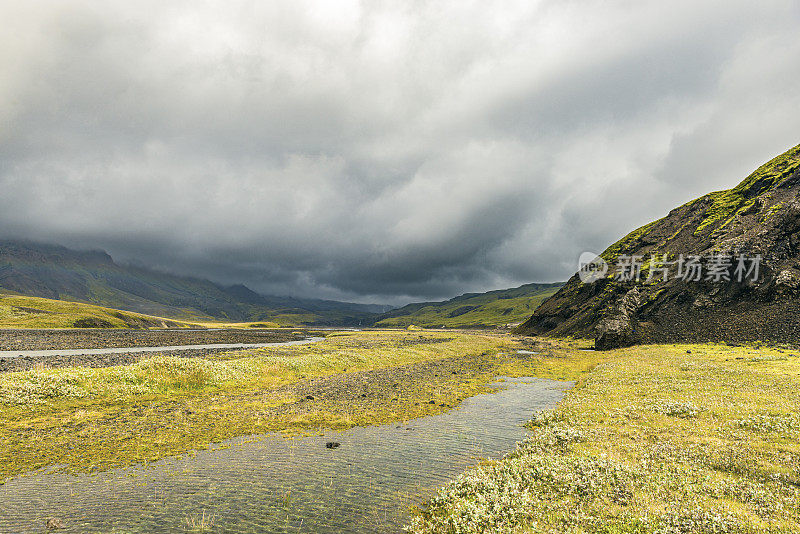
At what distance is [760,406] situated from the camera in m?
23.5

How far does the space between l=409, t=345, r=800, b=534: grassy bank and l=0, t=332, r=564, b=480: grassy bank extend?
1375 cm

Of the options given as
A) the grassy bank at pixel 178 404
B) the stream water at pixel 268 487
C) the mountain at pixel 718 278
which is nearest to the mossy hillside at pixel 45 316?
the grassy bank at pixel 178 404


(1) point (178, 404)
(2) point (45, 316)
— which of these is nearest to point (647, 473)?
(1) point (178, 404)

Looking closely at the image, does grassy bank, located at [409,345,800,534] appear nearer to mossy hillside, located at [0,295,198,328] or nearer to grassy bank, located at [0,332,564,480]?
grassy bank, located at [0,332,564,480]

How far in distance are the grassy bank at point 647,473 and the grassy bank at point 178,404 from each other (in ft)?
45.1

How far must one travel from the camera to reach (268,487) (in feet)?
53.0

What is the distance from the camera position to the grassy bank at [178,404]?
67.2 ft

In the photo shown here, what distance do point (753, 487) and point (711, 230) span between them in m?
121

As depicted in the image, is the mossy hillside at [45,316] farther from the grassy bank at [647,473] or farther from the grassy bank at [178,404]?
the grassy bank at [647,473]

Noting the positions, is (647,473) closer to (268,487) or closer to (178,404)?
(268,487)

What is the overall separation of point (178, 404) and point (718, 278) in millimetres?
107169

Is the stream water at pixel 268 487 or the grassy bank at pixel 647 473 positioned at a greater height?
the grassy bank at pixel 647 473

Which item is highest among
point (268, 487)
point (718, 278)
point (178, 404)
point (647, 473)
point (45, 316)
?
point (718, 278)

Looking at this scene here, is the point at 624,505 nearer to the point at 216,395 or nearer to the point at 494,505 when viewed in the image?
the point at 494,505
